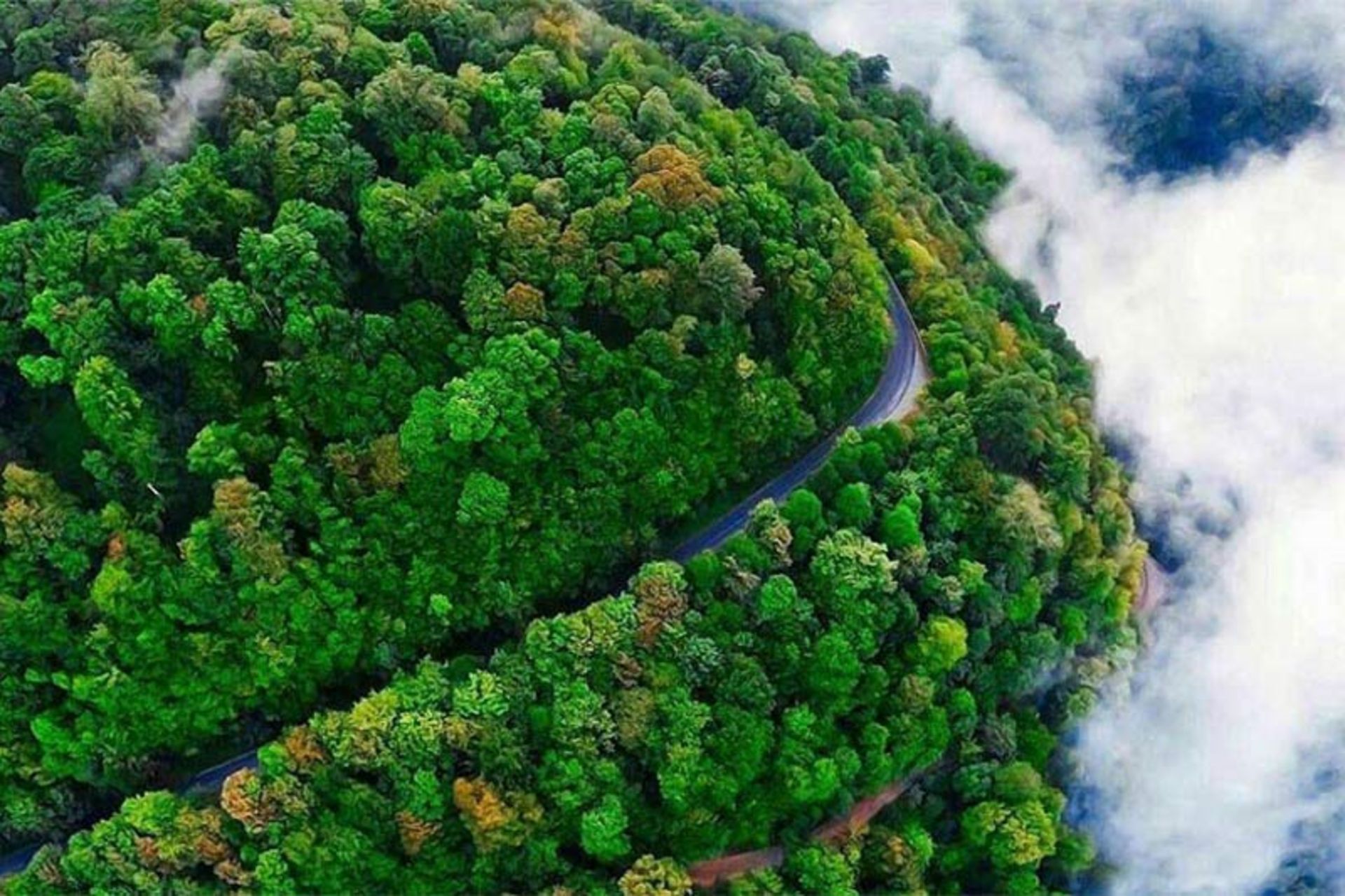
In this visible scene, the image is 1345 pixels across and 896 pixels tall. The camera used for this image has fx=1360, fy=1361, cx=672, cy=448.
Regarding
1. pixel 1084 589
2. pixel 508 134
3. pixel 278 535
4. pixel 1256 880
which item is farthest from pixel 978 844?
pixel 508 134

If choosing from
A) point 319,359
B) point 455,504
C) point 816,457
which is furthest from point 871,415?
point 319,359

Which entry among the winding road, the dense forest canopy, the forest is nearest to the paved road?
the winding road

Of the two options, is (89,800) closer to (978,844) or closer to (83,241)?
(83,241)

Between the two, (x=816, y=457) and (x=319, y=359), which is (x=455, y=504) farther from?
(x=816, y=457)

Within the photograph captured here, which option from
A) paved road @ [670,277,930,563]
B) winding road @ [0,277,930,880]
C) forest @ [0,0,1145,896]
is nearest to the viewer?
forest @ [0,0,1145,896]

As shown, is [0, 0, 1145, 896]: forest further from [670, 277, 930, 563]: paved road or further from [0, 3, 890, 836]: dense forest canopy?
[670, 277, 930, 563]: paved road

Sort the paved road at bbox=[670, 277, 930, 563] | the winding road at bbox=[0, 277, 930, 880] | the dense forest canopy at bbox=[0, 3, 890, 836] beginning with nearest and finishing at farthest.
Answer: the dense forest canopy at bbox=[0, 3, 890, 836] < the winding road at bbox=[0, 277, 930, 880] < the paved road at bbox=[670, 277, 930, 563]
